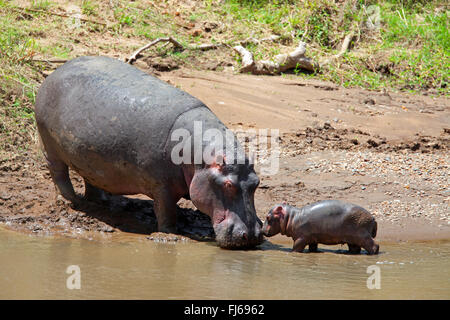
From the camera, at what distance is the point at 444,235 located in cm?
767

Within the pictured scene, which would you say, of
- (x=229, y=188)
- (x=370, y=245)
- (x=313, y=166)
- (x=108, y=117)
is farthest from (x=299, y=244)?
(x=313, y=166)

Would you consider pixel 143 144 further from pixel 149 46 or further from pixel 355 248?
pixel 149 46

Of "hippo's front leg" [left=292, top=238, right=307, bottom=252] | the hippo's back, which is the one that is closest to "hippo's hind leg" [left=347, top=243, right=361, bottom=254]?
"hippo's front leg" [left=292, top=238, right=307, bottom=252]

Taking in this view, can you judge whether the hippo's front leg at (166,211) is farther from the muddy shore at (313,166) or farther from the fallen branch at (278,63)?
the fallen branch at (278,63)

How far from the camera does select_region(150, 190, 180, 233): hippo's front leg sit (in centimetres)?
703

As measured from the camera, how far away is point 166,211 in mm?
7078

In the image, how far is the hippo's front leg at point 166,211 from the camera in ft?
23.1

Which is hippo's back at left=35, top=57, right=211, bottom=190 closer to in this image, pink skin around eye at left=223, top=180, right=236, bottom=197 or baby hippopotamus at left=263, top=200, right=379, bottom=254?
pink skin around eye at left=223, top=180, right=236, bottom=197

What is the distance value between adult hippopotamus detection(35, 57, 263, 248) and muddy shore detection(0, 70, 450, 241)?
22.1 inches

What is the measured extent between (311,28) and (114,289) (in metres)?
10.5

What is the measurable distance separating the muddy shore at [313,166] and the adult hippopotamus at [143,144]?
56 centimetres
